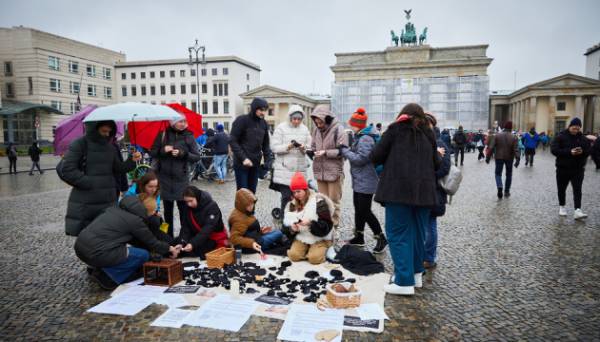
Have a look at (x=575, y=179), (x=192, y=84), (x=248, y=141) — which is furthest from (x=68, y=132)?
(x=192, y=84)

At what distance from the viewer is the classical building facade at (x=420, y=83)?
185 ft

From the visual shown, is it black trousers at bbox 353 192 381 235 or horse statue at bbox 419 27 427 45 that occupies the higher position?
horse statue at bbox 419 27 427 45

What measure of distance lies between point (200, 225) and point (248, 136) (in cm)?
202

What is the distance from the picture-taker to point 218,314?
3.90m

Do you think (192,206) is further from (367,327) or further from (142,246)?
(367,327)

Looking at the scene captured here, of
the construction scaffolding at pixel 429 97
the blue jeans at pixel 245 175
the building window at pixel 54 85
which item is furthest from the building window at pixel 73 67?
the blue jeans at pixel 245 175

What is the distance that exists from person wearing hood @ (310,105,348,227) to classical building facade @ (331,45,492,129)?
172ft

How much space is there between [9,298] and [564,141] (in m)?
9.35

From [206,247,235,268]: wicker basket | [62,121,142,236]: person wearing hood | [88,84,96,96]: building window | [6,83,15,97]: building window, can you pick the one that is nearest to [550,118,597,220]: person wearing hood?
[206,247,235,268]: wicker basket

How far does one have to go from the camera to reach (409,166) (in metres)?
4.10

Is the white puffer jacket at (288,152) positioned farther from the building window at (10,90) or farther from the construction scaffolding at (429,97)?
the building window at (10,90)

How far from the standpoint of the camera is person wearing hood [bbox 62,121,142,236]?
4.79m

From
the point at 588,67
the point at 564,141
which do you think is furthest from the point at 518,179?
the point at 588,67

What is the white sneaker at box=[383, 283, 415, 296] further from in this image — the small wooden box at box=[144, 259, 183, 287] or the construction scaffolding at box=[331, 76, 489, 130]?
the construction scaffolding at box=[331, 76, 489, 130]
